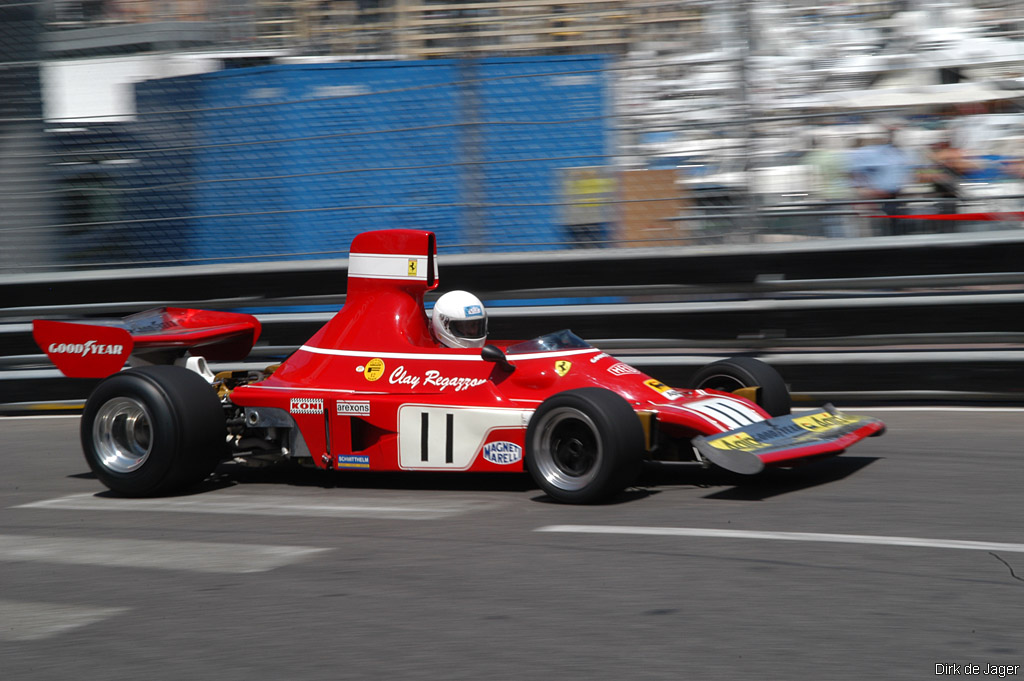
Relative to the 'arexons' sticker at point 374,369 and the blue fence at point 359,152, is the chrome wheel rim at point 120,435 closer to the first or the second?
the 'arexons' sticker at point 374,369

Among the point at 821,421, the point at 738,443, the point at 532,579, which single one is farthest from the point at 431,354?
the point at 532,579

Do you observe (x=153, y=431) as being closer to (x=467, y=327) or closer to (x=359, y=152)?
(x=467, y=327)

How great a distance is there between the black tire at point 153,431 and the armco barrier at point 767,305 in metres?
2.55

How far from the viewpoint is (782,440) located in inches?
207

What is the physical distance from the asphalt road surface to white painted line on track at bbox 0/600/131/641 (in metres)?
0.02

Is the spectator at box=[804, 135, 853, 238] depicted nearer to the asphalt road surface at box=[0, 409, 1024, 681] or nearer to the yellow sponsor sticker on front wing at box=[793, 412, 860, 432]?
the asphalt road surface at box=[0, 409, 1024, 681]

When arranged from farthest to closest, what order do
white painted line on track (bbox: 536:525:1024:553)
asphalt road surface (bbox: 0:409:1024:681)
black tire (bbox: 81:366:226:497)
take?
black tire (bbox: 81:366:226:497) → white painted line on track (bbox: 536:525:1024:553) → asphalt road surface (bbox: 0:409:1024:681)

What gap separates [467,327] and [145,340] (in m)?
1.96

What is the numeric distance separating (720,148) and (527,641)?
5197 millimetres

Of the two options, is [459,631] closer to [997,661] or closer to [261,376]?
[997,661]

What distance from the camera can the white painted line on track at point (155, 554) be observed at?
454cm

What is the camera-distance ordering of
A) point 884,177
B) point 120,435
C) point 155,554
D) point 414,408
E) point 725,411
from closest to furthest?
point 155,554 → point 725,411 → point 414,408 → point 120,435 → point 884,177

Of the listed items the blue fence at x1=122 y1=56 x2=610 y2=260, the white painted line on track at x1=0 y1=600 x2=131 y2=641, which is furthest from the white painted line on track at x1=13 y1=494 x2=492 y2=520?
the blue fence at x1=122 y1=56 x2=610 y2=260

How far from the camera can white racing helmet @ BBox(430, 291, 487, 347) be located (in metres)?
5.98
